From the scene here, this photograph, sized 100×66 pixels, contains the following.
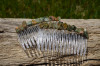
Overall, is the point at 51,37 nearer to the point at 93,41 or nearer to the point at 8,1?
the point at 93,41

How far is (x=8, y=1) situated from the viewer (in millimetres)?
3826

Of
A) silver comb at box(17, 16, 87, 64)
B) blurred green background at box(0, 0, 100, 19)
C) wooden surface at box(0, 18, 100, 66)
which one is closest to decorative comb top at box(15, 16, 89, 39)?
silver comb at box(17, 16, 87, 64)

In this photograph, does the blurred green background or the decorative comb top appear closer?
the decorative comb top

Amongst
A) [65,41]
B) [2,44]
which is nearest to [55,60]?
[65,41]

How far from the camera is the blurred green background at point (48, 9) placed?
3638 millimetres

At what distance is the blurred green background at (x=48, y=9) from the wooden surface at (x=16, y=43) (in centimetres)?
109

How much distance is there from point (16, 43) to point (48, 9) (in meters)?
1.61

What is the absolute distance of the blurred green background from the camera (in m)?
3.64

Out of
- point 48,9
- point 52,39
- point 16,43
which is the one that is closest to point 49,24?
point 52,39

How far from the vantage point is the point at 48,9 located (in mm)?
3732

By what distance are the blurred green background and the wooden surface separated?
1.09m

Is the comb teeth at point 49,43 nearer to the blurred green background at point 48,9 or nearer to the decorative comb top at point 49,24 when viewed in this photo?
the decorative comb top at point 49,24

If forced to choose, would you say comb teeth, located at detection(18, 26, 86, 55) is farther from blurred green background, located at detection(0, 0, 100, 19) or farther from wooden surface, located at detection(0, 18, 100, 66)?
blurred green background, located at detection(0, 0, 100, 19)

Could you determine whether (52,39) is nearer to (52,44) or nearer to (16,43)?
(52,44)
